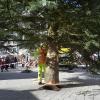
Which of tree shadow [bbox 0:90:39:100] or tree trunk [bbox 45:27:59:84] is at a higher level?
tree trunk [bbox 45:27:59:84]

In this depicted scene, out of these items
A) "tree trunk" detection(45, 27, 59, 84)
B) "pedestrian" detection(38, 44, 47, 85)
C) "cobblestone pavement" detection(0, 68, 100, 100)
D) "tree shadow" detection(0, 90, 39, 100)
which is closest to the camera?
"tree shadow" detection(0, 90, 39, 100)

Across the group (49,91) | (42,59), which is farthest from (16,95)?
(42,59)

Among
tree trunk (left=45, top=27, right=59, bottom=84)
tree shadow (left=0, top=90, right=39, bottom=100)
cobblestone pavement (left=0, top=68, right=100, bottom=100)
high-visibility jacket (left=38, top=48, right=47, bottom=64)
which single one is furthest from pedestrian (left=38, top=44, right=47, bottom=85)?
tree shadow (left=0, top=90, right=39, bottom=100)

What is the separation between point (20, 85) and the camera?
17828mm

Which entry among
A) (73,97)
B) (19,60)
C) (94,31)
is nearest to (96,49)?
(94,31)

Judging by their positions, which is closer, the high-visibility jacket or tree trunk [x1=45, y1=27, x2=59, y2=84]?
tree trunk [x1=45, y1=27, x2=59, y2=84]

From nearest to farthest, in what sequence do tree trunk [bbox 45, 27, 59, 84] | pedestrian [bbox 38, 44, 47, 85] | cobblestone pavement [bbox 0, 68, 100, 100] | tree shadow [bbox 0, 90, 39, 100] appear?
1. tree shadow [bbox 0, 90, 39, 100]
2. cobblestone pavement [bbox 0, 68, 100, 100]
3. tree trunk [bbox 45, 27, 59, 84]
4. pedestrian [bbox 38, 44, 47, 85]

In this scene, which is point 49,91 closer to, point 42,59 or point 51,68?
point 51,68

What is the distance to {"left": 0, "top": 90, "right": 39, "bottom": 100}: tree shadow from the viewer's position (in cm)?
1417

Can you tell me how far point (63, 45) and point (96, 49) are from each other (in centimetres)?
147

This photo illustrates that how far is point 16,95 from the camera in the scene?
48.7 ft

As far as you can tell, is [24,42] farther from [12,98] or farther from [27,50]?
[12,98]

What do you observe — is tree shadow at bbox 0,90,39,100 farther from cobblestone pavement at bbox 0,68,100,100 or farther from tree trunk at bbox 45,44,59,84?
tree trunk at bbox 45,44,59,84

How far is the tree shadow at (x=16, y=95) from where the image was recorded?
46.5 ft
